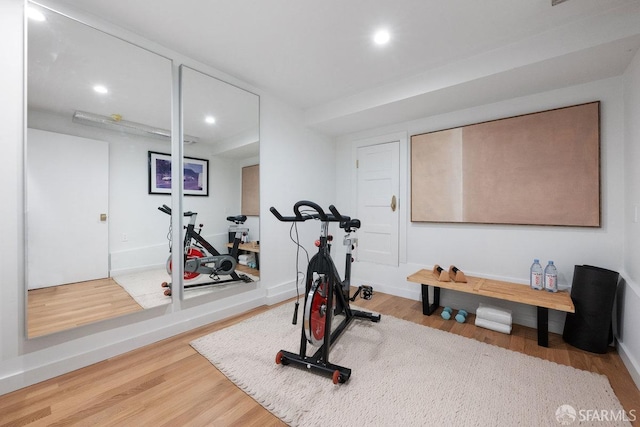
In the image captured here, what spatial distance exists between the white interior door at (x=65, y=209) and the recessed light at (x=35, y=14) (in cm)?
72

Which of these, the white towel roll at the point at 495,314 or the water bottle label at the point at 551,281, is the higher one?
the water bottle label at the point at 551,281

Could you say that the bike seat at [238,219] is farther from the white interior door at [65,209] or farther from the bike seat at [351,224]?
the bike seat at [351,224]

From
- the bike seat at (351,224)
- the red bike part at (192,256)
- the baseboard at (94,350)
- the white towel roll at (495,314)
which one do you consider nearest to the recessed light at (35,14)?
the red bike part at (192,256)

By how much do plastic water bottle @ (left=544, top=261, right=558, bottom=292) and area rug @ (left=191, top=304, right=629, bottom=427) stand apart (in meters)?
0.73

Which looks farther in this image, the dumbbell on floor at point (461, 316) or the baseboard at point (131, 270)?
the dumbbell on floor at point (461, 316)

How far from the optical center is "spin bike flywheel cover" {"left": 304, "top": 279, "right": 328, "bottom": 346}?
1.74m

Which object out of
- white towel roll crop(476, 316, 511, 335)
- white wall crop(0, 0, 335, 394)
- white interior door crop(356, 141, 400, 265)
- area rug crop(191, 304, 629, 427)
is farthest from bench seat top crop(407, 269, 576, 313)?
white wall crop(0, 0, 335, 394)

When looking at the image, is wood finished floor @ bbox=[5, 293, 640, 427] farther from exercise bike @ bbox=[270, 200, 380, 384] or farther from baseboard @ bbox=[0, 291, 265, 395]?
exercise bike @ bbox=[270, 200, 380, 384]

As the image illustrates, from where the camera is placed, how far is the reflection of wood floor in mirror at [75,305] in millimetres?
1688

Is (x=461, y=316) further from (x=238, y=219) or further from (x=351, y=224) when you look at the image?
(x=238, y=219)

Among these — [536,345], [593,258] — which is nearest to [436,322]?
[536,345]

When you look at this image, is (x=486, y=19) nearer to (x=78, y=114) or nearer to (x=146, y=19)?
(x=146, y=19)

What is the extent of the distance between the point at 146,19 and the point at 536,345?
4082 millimetres

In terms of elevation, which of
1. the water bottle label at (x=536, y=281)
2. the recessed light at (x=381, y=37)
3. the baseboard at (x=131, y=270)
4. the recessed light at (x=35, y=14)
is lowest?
the water bottle label at (x=536, y=281)
